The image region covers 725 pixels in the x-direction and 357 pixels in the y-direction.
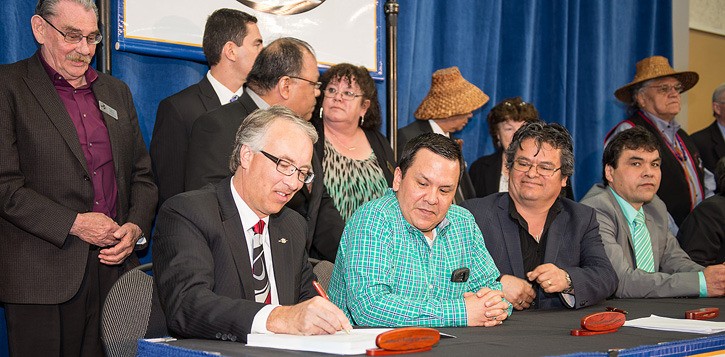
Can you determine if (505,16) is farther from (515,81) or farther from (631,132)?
(631,132)

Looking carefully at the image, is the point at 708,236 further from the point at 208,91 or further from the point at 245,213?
the point at 245,213

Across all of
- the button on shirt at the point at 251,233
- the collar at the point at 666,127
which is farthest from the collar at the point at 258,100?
the collar at the point at 666,127

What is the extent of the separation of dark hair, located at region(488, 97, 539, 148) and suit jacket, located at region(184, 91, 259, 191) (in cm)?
199

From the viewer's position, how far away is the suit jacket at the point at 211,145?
10.1 feet

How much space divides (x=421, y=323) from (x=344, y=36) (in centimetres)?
228

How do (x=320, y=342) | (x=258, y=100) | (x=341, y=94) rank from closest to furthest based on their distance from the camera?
(x=320, y=342)
(x=258, y=100)
(x=341, y=94)

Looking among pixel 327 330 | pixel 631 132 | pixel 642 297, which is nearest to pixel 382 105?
pixel 631 132

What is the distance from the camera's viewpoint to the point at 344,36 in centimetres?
436

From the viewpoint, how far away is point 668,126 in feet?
17.1

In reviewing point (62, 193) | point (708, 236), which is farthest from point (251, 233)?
point (708, 236)

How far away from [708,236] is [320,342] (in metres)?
2.78

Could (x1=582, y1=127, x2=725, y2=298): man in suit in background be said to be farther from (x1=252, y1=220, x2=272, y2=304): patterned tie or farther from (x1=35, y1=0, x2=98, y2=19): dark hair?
(x1=35, y1=0, x2=98, y2=19): dark hair

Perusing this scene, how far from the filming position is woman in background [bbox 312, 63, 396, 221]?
3652 mm

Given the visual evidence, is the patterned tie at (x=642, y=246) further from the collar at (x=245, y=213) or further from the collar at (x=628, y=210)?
the collar at (x=245, y=213)
